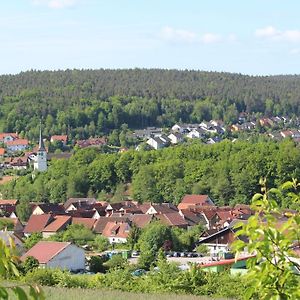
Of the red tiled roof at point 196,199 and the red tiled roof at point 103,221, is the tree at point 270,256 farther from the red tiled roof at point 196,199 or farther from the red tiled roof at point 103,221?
the red tiled roof at point 196,199

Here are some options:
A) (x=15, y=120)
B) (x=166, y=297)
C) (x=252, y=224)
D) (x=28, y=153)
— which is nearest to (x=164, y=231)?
(x=166, y=297)

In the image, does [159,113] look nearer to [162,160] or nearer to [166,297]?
[162,160]

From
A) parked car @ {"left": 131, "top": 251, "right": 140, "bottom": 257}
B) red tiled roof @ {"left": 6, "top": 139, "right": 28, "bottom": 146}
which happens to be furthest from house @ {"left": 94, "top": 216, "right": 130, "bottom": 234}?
red tiled roof @ {"left": 6, "top": 139, "right": 28, "bottom": 146}

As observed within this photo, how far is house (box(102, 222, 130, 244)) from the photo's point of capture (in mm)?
28773

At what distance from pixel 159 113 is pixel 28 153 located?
28.6 metres

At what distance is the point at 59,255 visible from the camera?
20.4 metres

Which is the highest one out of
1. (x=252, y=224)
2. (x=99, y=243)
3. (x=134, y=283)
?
(x=252, y=224)

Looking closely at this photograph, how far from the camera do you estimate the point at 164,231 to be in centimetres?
2553

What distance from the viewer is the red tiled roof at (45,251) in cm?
1983

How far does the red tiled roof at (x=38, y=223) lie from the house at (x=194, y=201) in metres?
7.91

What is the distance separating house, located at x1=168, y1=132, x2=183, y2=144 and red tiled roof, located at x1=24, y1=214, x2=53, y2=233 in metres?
39.4

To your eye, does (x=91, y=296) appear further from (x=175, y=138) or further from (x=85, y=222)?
(x=175, y=138)

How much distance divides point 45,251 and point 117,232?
A: 904cm

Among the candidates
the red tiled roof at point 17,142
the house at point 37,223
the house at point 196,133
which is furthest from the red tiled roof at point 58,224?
the house at point 196,133
